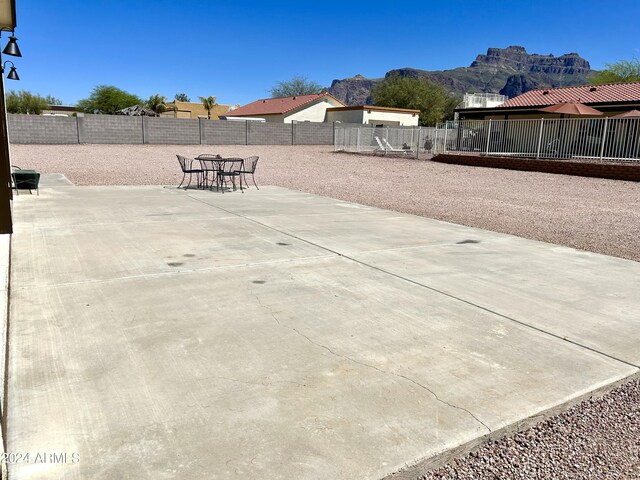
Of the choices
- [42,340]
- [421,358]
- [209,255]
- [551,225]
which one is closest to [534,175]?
[551,225]

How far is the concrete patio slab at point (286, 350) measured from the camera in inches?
102

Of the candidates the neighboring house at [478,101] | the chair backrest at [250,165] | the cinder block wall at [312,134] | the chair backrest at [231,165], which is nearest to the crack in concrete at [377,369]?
the chair backrest at [231,165]

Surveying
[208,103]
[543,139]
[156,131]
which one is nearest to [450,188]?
[543,139]

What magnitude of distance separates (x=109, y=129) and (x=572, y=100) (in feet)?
95.9

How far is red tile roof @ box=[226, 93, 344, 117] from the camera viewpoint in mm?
53594

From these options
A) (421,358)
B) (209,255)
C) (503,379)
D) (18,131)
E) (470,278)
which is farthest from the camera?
(18,131)

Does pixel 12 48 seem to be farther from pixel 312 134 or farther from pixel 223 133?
pixel 312 134

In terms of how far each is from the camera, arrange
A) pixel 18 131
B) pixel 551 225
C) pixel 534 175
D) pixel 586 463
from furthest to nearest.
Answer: pixel 18 131
pixel 534 175
pixel 551 225
pixel 586 463

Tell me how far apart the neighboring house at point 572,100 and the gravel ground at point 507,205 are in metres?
9.54

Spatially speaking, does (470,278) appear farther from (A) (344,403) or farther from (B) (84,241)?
(B) (84,241)

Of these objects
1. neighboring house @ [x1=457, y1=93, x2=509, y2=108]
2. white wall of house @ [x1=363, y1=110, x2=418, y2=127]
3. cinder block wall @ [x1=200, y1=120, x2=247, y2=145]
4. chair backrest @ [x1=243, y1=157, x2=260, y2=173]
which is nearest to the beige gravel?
chair backrest @ [x1=243, y1=157, x2=260, y2=173]

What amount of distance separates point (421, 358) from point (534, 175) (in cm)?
1831

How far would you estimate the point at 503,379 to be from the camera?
337cm

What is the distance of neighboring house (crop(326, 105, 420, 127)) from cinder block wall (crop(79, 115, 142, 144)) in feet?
68.1
